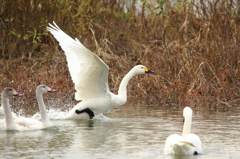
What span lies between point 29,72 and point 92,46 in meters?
2.07

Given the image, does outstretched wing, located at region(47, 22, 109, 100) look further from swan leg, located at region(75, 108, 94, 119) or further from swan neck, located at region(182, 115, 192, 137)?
swan neck, located at region(182, 115, 192, 137)

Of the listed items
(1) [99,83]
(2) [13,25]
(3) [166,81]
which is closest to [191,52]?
(3) [166,81]

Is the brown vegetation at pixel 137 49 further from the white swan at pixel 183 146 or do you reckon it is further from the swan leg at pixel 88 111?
the white swan at pixel 183 146

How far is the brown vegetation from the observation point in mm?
11430

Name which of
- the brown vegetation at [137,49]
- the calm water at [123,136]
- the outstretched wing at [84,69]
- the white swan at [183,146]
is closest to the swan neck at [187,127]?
the white swan at [183,146]

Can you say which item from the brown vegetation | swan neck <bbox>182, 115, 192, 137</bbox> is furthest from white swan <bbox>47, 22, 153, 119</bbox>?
swan neck <bbox>182, 115, 192, 137</bbox>

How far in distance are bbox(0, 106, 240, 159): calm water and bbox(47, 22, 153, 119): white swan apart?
257 mm

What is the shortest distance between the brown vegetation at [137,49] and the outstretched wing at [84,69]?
1.85m

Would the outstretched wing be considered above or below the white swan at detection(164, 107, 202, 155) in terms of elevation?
above

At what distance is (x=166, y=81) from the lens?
12.2 metres

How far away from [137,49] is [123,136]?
678 cm

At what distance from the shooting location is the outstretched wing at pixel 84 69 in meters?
8.94

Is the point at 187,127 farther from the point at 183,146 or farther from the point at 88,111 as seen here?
the point at 88,111

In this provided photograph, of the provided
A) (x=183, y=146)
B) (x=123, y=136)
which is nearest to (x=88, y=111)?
(x=123, y=136)
